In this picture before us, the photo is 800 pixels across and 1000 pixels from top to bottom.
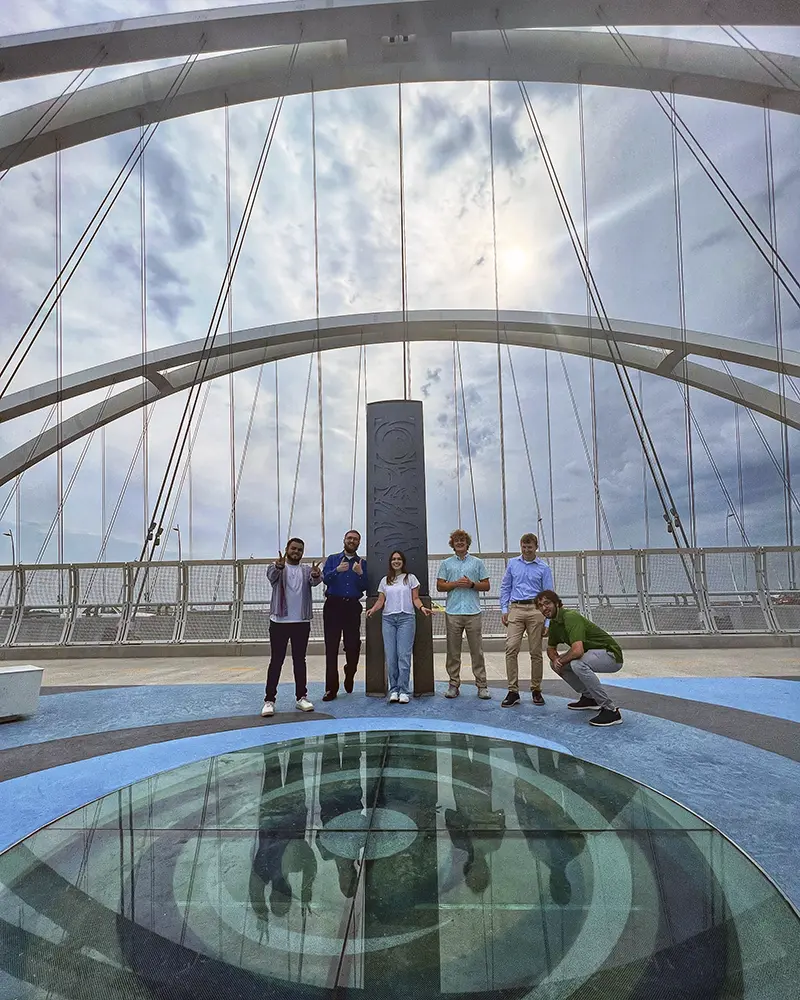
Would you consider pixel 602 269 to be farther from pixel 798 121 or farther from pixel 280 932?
pixel 280 932

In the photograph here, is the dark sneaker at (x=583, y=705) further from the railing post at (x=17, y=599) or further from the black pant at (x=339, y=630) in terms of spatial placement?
the railing post at (x=17, y=599)

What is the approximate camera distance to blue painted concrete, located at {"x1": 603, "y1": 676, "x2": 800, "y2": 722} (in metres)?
5.34

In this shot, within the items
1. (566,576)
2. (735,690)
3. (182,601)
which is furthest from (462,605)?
(182,601)

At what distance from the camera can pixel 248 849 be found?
2160 mm

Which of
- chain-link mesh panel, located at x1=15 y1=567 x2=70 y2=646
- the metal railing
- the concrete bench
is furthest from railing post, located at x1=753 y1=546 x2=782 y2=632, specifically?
chain-link mesh panel, located at x1=15 y1=567 x2=70 y2=646

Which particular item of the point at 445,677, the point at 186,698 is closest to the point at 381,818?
the point at 186,698

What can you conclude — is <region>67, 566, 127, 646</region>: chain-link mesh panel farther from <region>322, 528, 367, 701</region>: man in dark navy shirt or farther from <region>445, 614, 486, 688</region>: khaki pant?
<region>445, 614, 486, 688</region>: khaki pant

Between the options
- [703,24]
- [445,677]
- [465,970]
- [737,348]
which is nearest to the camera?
[465,970]

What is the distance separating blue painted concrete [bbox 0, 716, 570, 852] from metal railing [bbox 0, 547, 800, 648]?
563cm

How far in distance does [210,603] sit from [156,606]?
1060 millimetres

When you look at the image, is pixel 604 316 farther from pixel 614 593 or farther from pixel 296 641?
pixel 296 641

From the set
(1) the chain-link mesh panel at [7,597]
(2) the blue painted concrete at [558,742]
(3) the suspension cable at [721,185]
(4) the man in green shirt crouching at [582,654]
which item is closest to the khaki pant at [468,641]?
(2) the blue painted concrete at [558,742]

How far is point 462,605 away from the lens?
20.1 feet

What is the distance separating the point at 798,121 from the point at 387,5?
913 cm
